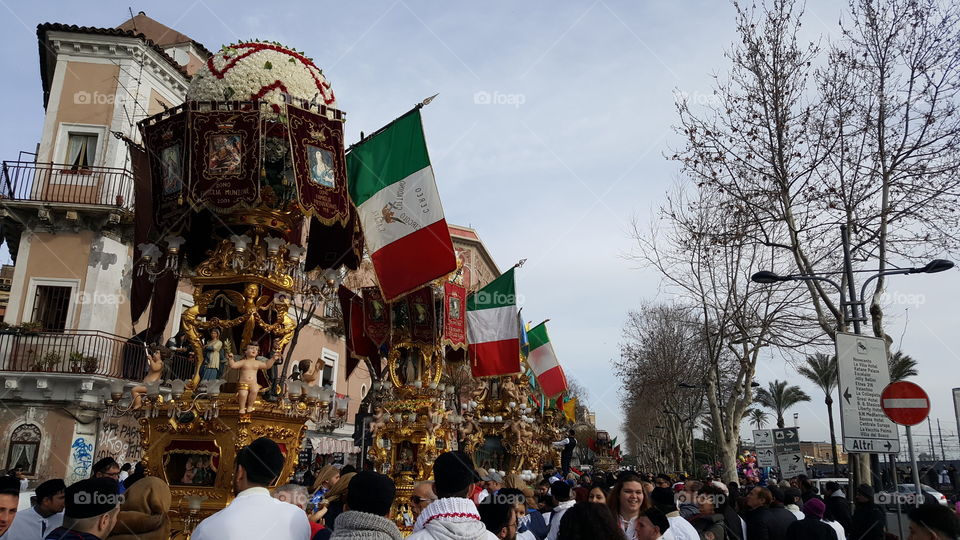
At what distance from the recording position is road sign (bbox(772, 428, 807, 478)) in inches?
624

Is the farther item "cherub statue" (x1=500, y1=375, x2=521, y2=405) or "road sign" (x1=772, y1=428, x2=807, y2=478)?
"cherub statue" (x1=500, y1=375, x2=521, y2=405)

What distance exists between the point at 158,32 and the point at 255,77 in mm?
19485

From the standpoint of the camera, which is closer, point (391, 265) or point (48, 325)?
point (391, 265)

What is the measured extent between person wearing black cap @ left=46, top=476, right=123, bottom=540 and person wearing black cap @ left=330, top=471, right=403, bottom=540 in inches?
46.7

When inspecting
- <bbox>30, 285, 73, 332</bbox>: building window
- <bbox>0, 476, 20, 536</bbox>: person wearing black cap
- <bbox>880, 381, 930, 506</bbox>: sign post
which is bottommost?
<bbox>0, 476, 20, 536</bbox>: person wearing black cap

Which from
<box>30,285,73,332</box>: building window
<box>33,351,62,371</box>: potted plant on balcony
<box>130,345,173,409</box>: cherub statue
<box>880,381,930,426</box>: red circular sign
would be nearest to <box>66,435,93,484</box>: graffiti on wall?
<box>33,351,62,371</box>: potted plant on balcony

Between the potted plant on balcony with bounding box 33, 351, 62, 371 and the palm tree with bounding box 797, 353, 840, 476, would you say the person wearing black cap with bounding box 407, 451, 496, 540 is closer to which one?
the potted plant on balcony with bounding box 33, 351, 62, 371

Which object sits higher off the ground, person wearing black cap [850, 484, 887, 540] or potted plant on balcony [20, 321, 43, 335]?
potted plant on balcony [20, 321, 43, 335]

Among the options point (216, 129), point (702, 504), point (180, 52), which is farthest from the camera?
point (180, 52)

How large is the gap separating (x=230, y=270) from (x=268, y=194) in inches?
46.2

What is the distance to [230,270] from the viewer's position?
9117mm

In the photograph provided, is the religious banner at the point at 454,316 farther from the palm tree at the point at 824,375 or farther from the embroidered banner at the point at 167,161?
the palm tree at the point at 824,375

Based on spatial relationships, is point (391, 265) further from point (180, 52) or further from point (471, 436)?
point (180, 52)

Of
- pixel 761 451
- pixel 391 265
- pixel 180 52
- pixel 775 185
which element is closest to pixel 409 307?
pixel 391 265
